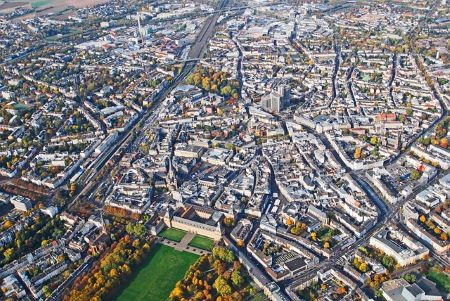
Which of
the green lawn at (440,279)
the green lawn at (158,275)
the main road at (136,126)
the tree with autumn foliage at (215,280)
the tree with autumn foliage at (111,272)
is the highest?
the main road at (136,126)

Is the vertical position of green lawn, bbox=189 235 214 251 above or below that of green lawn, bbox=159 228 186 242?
below

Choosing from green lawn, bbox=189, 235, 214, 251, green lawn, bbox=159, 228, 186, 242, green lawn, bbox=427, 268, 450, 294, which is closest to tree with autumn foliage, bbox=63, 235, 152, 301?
green lawn, bbox=159, 228, 186, 242

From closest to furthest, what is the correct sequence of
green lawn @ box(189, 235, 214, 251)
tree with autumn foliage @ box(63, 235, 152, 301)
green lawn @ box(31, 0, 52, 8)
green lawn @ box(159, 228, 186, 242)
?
tree with autumn foliage @ box(63, 235, 152, 301) < green lawn @ box(189, 235, 214, 251) < green lawn @ box(159, 228, 186, 242) < green lawn @ box(31, 0, 52, 8)

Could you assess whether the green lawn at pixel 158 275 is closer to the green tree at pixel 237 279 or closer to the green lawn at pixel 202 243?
the green lawn at pixel 202 243

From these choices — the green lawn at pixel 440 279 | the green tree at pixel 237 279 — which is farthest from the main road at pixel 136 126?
the green lawn at pixel 440 279

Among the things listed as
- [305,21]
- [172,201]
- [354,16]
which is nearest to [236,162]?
[172,201]

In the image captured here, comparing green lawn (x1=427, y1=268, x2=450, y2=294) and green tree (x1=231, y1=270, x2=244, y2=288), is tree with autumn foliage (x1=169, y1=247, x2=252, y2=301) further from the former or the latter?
green lawn (x1=427, y1=268, x2=450, y2=294)
